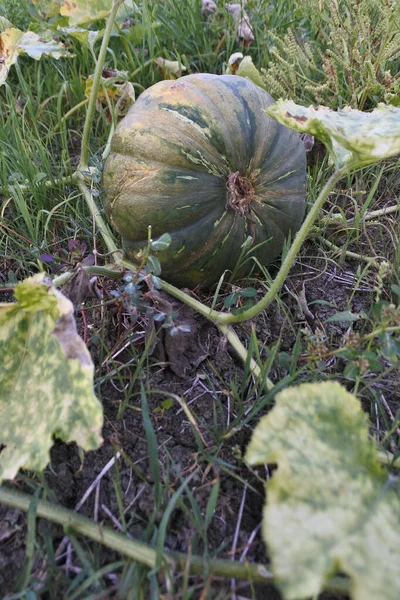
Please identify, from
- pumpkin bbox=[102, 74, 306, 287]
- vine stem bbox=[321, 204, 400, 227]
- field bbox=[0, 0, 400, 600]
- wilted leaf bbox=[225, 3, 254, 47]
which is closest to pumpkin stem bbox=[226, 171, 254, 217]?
pumpkin bbox=[102, 74, 306, 287]

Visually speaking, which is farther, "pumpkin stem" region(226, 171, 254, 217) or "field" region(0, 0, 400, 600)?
"pumpkin stem" region(226, 171, 254, 217)

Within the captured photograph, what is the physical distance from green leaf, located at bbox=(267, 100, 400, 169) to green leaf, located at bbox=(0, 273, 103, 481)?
2.41 ft

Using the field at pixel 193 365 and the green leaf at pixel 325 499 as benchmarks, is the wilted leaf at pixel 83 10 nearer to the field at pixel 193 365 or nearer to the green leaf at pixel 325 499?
the field at pixel 193 365

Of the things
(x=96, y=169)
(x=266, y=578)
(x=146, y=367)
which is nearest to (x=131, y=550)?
(x=266, y=578)

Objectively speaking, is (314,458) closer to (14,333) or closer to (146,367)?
(146,367)

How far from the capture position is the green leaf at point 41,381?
1.07m

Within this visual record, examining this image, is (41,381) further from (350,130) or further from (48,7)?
(48,7)

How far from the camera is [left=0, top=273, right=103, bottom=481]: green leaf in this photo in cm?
107

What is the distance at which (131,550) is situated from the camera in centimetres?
103

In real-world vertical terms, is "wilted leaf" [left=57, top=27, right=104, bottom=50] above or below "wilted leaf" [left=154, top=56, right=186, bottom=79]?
above

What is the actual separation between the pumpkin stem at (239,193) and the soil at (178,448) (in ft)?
1.08

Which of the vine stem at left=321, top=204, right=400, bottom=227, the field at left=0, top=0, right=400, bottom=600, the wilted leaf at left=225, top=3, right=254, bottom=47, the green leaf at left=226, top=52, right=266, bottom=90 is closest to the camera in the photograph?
the field at left=0, top=0, right=400, bottom=600

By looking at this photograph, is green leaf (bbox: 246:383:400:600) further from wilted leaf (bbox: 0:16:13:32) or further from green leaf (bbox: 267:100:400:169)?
wilted leaf (bbox: 0:16:13:32)

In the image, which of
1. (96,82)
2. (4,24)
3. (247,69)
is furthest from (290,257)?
(4,24)
